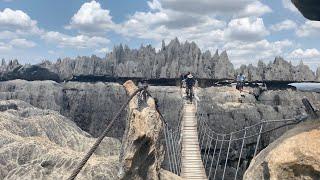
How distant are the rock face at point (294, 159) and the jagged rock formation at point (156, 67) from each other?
6500 centimetres

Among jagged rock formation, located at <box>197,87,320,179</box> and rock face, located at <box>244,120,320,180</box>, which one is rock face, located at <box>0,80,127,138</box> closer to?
jagged rock formation, located at <box>197,87,320,179</box>

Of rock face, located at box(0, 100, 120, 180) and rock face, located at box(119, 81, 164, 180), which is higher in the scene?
rock face, located at box(119, 81, 164, 180)

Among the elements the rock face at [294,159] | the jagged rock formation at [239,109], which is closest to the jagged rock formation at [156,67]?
the jagged rock formation at [239,109]

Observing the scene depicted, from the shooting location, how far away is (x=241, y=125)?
2216 inches

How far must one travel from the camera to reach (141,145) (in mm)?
20969

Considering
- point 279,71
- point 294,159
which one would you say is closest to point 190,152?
point 294,159

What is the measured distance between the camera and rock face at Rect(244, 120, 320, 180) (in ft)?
25.9

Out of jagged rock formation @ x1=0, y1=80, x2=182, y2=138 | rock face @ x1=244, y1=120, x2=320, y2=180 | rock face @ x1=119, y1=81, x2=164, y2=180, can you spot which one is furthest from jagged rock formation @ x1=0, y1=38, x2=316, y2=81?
rock face @ x1=244, y1=120, x2=320, y2=180

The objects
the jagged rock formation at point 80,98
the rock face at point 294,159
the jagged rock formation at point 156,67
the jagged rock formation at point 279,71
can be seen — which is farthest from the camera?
the jagged rock formation at point 156,67

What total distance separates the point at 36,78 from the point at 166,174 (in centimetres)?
7358

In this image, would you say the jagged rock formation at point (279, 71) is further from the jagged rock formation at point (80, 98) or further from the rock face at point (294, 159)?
the rock face at point (294, 159)

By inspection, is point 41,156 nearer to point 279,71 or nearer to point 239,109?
point 239,109

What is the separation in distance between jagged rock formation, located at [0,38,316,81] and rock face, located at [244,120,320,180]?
213ft

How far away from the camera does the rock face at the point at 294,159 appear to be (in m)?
7.89
